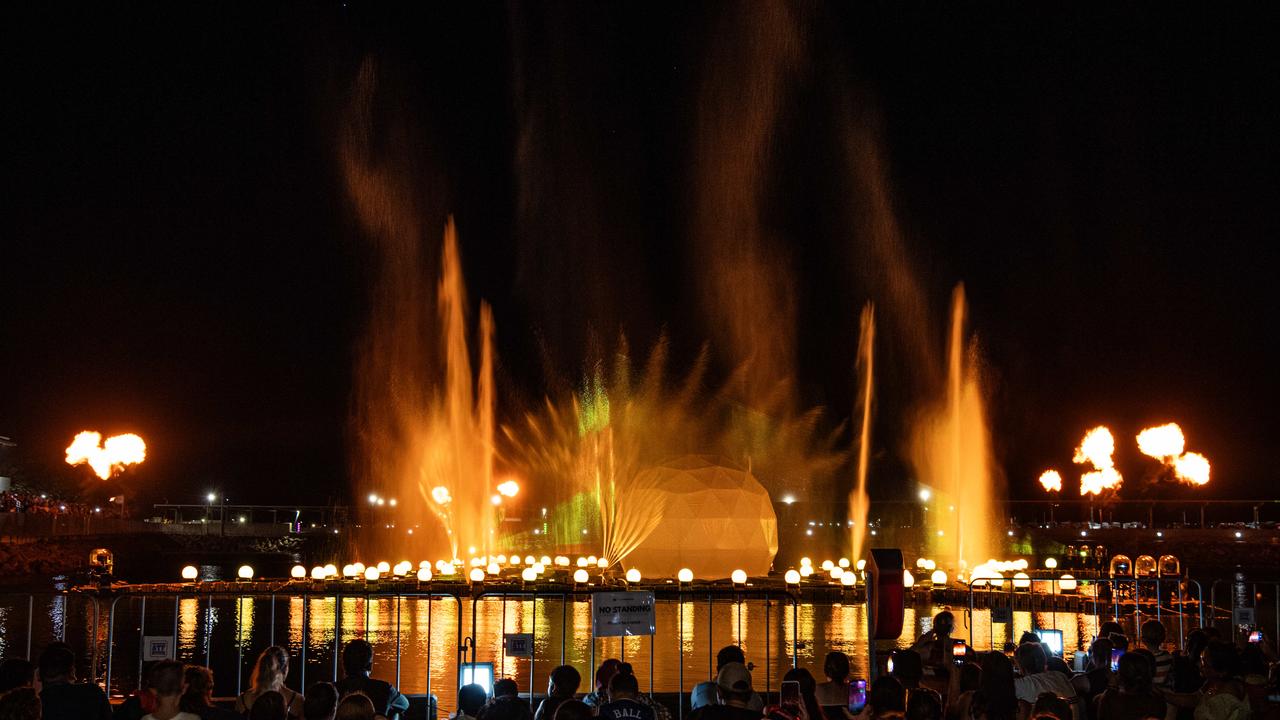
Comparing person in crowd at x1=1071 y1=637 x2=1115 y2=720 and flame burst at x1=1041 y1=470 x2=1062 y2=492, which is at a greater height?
flame burst at x1=1041 y1=470 x2=1062 y2=492

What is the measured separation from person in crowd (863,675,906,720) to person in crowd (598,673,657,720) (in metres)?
1.53

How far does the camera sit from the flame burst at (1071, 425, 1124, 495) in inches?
3297


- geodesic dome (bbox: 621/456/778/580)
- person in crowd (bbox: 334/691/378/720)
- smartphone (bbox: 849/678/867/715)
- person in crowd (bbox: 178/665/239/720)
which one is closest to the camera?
person in crowd (bbox: 334/691/378/720)

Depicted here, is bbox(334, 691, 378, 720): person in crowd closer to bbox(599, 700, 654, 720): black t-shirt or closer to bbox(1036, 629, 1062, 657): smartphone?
bbox(599, 700, 654, 720): black t-shirt

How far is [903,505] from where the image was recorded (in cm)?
7562

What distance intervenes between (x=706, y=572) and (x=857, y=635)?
50.4ft

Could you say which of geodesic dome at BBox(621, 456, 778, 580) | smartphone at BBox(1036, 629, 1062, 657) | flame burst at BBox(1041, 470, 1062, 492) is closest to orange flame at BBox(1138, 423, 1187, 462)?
flame burst at BBox(1041, 470, 1062, 492)

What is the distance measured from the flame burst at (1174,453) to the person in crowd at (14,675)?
87.0 meters

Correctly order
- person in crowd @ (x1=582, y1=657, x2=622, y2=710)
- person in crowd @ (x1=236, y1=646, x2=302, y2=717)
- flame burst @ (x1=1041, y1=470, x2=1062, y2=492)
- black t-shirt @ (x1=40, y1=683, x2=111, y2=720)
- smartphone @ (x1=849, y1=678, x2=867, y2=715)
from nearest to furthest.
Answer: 1. black t-shirt @ (x1=40, y1=683, x2=111, y2=720)
2. person in crowd @ (x1=236, y1=646, x2=302, y2=717)
3. person in crowd @ (x1=582, y1=657, x2=622, y2=710)
4. smartphone @ (x1=849, y1=678, x2=867, y2=715)
5. flame burst @ (x1=1041, y1=470, x2=1062, y2=492)

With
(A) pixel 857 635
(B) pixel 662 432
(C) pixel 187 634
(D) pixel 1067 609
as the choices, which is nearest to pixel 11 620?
(C) pixel 187 634

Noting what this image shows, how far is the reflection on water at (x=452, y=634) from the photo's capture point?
1617 cm

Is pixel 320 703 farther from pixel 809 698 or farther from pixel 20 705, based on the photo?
pixel 809 698

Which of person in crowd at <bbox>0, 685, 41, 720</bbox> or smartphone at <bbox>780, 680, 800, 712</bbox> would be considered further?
smartphone at <bbox>780, 680, 800, 712</bbox>

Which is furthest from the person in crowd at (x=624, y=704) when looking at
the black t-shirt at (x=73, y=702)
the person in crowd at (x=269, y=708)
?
Result: the black t-shirt at (x=73, y=702)
